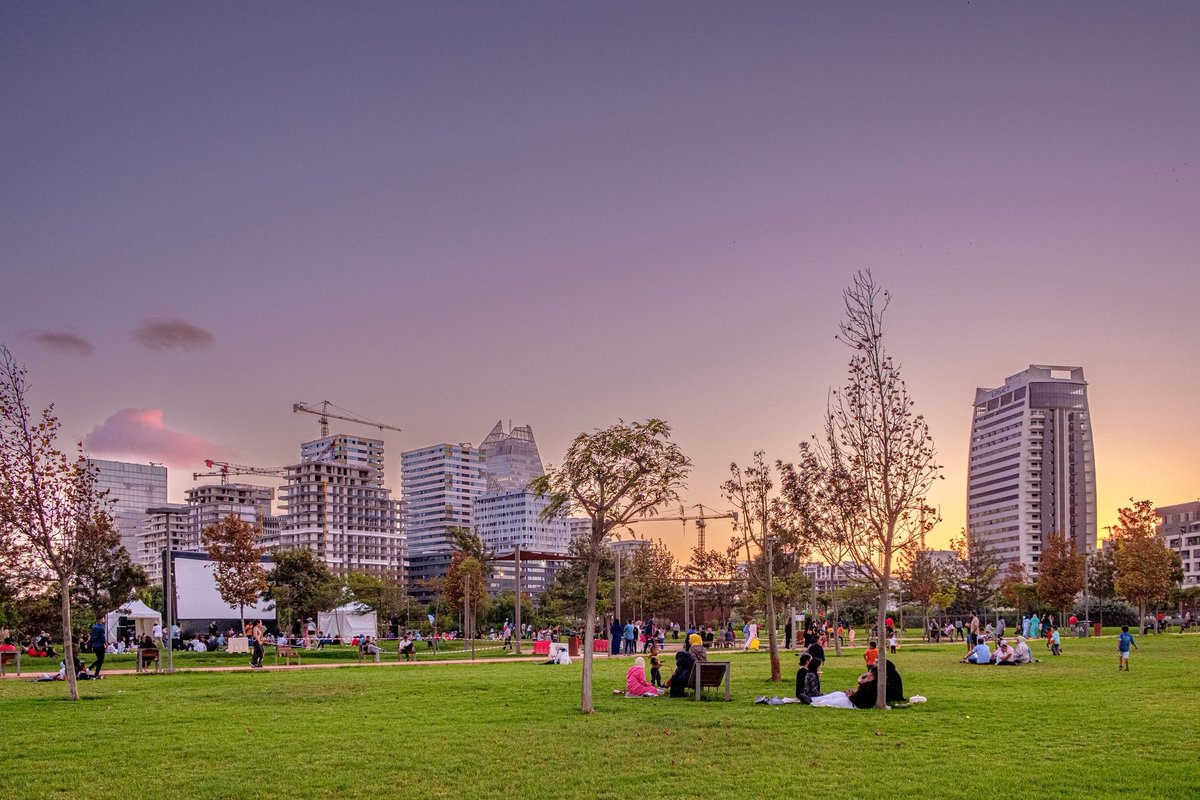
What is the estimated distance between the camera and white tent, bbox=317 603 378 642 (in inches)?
2773

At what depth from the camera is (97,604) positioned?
64188mm

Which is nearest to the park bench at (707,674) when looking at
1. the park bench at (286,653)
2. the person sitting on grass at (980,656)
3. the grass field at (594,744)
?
the grass field at (594,744)

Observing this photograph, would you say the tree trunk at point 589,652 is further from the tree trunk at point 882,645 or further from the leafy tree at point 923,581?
the leafy tree at point 923,581

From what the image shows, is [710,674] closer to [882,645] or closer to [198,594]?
[882,645]

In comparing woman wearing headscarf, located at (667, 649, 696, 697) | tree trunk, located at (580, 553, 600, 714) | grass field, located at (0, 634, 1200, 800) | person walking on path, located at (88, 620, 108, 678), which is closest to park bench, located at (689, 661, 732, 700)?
woman wearing headscarf, located at (667, 649, 696, 697)

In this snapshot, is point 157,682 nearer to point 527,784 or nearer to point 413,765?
point 413,765

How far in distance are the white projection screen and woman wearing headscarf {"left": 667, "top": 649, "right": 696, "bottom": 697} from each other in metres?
61.5

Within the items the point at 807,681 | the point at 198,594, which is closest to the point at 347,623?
the point at 198,594

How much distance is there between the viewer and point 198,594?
3095 inches

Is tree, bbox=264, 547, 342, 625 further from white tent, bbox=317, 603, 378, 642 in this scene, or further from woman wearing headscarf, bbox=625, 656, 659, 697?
woman wearing headscarf, bbox=625, 656, 659, 697

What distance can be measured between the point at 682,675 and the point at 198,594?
214 feet

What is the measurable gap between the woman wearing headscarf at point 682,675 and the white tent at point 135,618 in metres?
47.8

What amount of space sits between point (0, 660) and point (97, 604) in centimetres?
3014

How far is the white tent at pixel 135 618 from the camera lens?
61656 mm
